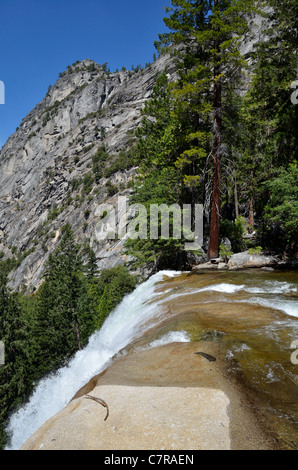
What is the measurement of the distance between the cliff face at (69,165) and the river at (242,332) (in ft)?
132

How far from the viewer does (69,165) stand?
111938 millimetres

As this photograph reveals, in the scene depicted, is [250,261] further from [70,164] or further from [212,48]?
[70,164]

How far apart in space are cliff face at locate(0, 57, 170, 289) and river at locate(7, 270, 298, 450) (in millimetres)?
40343

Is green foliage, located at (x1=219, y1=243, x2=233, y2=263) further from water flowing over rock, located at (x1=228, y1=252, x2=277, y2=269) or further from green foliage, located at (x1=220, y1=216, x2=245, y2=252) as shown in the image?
green foliage, located at (x1=220, y1=216, x2=245, y2=252)

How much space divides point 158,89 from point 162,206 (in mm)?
12035

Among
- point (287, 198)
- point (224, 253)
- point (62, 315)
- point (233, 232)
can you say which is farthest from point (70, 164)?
point (287, 198)

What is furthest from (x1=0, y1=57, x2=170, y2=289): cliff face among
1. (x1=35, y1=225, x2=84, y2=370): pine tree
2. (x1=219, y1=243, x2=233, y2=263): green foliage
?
(x1=219, y1=243, x2=233, y2=263): green foliage

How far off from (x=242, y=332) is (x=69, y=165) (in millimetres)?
117985

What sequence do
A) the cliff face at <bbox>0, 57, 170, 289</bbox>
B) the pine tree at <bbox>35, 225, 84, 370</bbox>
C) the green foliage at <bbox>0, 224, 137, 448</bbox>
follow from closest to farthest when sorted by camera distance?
the green foliage at <bbox>0, 224, 137, 448</bbox>, the pine tree at <bbox>35, 225, 84, 370</bbox>, the cliff face at <bbox>0, 57, 170, 289</bbox>

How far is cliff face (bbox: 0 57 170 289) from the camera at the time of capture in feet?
270

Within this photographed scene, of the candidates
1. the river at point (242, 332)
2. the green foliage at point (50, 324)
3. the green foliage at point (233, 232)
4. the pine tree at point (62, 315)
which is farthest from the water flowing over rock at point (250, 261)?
the pine tree at point (62, 315)

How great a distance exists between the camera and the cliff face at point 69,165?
3246 inches

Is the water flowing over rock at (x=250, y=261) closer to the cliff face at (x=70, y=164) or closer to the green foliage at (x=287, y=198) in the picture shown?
the green foliage at (x=287, y=198)
